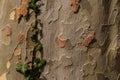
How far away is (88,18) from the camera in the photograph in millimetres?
2141

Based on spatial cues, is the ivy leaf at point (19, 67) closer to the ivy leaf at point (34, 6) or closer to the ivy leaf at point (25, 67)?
the ivy leaf at point (25, 67)

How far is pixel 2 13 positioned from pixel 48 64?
35 cm

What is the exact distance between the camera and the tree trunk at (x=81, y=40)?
2.14m

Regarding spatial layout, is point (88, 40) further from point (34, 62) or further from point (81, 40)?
point (34, 62)

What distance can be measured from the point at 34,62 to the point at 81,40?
25 cm

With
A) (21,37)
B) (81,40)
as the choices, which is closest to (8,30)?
(21,37)

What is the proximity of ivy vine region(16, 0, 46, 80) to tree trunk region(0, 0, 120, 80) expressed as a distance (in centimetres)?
2

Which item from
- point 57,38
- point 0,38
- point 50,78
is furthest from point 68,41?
point 0,38

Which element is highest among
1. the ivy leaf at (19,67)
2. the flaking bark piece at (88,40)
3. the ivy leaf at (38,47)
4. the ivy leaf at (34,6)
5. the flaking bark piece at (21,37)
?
the ivy leaf at (34,6)

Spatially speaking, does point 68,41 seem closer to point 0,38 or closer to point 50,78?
point 50,78

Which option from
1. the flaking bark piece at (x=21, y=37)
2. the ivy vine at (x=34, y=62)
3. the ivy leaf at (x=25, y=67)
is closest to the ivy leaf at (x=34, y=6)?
the ivy vine at (x=34, y=62)

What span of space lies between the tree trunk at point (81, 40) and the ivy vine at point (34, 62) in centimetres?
2

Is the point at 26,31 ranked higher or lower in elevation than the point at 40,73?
higher

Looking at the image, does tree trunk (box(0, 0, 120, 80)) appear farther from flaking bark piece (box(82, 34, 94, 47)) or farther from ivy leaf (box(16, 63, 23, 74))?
Answer: ivy leaf (box(16, 63, 23, 74))
